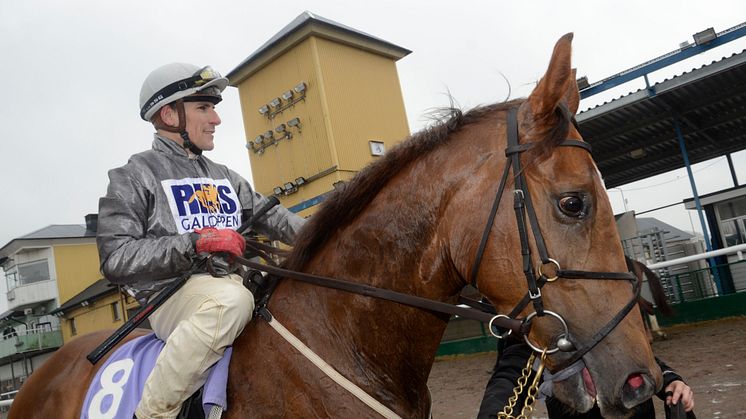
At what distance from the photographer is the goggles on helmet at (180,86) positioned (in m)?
2.67

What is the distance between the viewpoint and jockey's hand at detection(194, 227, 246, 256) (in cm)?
218

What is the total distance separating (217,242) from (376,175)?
0.74m

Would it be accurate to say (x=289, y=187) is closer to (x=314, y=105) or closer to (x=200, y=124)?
(x=314, y=105)

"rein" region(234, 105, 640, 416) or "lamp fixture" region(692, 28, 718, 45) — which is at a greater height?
"lamp fixture" region(692, 28, 718, 45)

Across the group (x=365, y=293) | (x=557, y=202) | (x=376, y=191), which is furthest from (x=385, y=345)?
(x=557, y=202)

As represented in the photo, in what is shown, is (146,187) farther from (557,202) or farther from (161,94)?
(557,202)

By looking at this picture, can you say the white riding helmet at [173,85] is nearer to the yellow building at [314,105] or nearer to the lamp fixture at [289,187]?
the yellow building at [314,105]

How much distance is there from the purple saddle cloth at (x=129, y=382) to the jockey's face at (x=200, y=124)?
3.36 feet

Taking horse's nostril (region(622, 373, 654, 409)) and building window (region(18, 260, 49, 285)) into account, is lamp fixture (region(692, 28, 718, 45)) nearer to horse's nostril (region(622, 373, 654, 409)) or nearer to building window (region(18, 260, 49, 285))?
horse's nostril (region(622, 373, 654, 409))

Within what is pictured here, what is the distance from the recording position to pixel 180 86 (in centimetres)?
268

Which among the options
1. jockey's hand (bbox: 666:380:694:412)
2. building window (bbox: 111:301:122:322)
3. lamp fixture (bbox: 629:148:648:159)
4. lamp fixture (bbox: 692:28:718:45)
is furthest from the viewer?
building window (bbox: 111:301:122:322)

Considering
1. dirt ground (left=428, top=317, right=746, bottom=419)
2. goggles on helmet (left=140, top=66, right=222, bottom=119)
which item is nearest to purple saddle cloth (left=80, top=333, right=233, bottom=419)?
goggles on helmet (left=140, top=66, right=222, bottom=119)

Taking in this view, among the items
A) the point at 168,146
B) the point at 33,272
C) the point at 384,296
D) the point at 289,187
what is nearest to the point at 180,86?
the point at 168,146

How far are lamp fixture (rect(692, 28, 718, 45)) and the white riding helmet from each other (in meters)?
12.2
